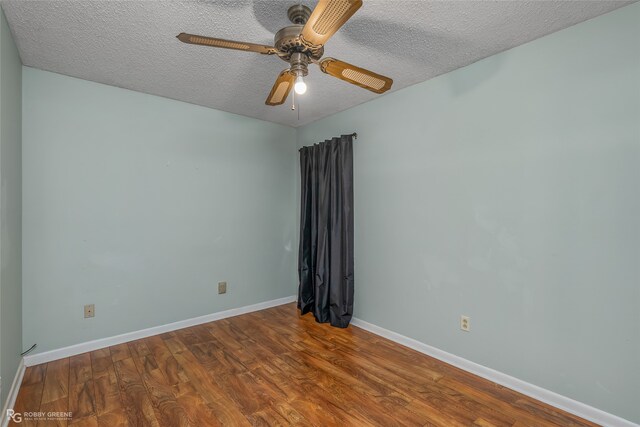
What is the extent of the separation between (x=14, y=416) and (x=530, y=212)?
3423 mm

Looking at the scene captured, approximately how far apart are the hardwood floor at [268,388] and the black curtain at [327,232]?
46cm

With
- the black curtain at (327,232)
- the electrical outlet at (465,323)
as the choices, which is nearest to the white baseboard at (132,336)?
the black curtain at (327,232)

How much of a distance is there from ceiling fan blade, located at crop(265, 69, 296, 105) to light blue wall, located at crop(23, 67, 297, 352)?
1.59 m

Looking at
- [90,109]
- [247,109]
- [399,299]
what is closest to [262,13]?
[247,109]

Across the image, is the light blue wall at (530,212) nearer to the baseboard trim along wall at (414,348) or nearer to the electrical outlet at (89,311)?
the baseboard trim along wall at (414,348)

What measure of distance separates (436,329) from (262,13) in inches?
102

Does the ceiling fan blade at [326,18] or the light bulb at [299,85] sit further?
the light bulb at [299,85]

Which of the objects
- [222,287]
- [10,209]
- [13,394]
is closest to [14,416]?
[13,394]

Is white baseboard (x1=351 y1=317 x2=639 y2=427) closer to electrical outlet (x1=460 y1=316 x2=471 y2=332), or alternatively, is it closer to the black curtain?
electrical outlet (x1=460 y1=316 x2=471 y2=332)

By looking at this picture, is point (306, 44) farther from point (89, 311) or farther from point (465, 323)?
point (89, 311)

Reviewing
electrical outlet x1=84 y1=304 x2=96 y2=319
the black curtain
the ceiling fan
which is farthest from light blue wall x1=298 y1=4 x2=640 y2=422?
electrical outlet x1=84 y1=304 x2=96 y2=319

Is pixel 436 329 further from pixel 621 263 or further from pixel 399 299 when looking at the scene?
pixel 621 263

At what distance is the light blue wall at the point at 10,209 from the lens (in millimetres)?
1722

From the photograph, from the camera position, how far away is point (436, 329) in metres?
2.49
